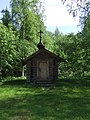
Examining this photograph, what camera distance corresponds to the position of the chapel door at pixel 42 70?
30.2 metres

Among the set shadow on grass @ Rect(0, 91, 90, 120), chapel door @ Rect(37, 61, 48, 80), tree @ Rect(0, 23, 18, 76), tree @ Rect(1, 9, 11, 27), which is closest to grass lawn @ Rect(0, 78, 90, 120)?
shadow on grass @ Rect(0, 91, 90, 120)

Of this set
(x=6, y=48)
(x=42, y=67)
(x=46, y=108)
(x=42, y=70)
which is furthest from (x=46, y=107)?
(x=6, y=48)

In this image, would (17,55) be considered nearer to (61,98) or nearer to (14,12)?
(14,12)

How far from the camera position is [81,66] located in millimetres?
48625

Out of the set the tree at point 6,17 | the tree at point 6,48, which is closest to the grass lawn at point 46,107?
the tree at point 6,48

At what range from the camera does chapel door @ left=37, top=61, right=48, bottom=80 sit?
30.2 metres

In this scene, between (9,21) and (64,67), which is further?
(64,67)

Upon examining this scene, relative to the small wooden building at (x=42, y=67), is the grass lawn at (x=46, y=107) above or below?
below

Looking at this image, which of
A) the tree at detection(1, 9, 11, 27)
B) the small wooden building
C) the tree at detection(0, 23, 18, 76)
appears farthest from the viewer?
the tree at detection(1, 9, 11, 27)

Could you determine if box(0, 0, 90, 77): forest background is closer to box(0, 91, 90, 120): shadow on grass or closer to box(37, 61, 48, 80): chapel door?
box(37, 61, 48, 80): chapel door

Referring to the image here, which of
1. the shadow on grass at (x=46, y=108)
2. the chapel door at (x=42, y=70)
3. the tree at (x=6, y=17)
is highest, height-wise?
the tree at (x=6, y=17)

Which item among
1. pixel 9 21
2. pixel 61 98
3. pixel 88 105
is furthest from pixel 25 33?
pixel 88 105

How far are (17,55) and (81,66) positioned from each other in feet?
44.4

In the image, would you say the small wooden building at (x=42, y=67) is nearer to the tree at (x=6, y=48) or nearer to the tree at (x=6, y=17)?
the tree at (x=6, y=48)
